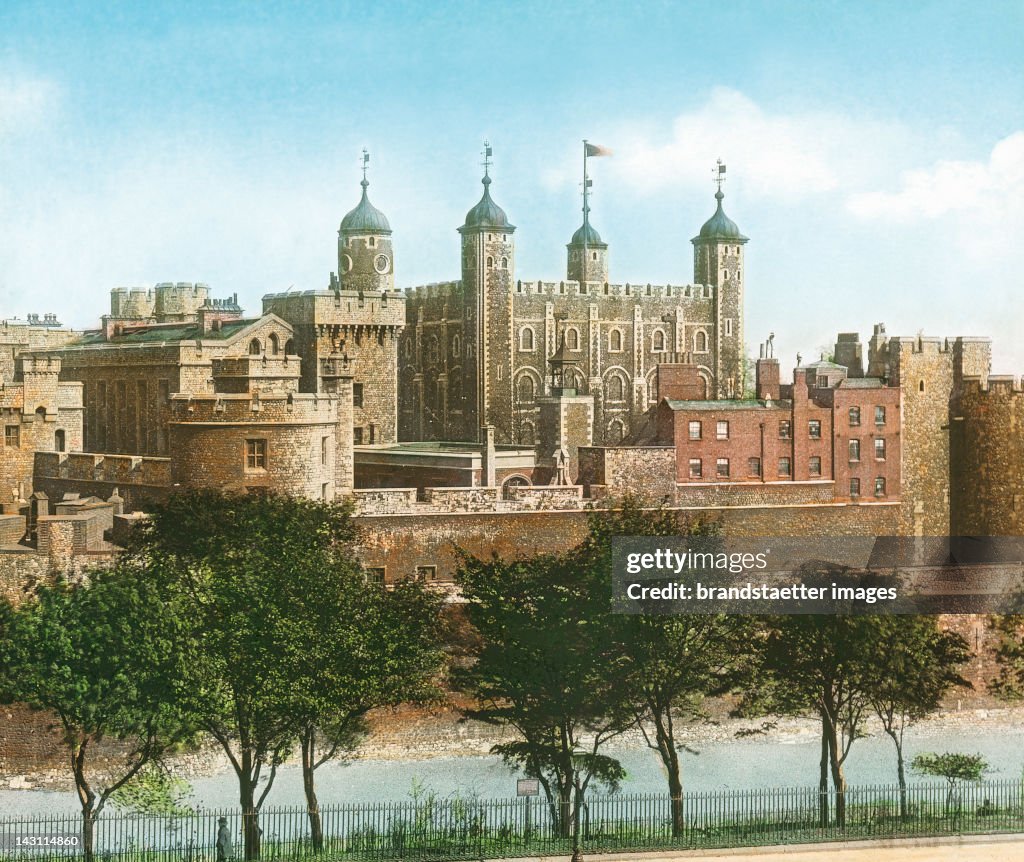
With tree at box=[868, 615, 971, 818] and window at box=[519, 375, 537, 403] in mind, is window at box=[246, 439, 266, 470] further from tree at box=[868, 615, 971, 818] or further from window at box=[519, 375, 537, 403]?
window at box=[519, 375, 537, 403]

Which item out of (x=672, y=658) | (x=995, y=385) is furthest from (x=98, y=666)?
(x=995, y=385)

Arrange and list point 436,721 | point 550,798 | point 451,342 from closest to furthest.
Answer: point 550,798 → point 436,721 → point 451,342

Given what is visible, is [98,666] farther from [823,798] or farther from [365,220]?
[365,220]

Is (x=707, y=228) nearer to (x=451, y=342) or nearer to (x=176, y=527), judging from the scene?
(x=451, y=342)

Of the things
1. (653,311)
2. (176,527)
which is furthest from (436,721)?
(653,311)

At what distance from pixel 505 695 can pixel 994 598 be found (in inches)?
719

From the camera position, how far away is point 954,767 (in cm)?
4944

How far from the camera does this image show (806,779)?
162ft

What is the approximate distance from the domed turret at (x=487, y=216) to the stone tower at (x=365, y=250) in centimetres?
458

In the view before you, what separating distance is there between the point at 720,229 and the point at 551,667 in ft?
170

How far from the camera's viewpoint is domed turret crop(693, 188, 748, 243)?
95.3m

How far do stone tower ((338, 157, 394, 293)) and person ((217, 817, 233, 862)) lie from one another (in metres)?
43.7

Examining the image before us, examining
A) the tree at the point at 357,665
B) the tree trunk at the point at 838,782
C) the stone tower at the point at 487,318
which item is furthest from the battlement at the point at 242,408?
the stone tower at the point at 487,318

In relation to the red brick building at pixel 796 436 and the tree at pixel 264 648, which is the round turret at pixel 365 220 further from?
the tree at pixel 264 648
